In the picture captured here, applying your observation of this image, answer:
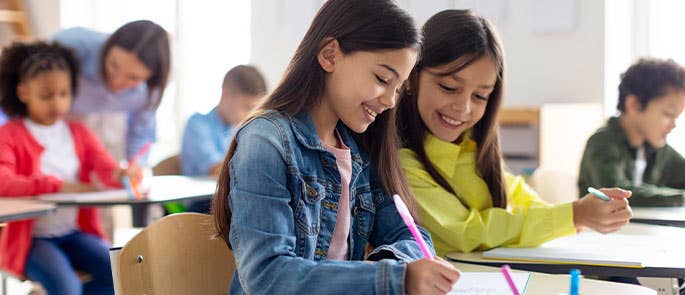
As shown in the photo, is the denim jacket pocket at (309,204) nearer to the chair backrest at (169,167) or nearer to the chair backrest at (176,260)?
the chair backrest at (176,260)

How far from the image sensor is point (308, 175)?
1.27 metres

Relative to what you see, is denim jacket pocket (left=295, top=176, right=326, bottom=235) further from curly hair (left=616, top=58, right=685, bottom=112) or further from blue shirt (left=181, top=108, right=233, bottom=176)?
blue shirt (left=181, top=108, right=233, bottom=176)

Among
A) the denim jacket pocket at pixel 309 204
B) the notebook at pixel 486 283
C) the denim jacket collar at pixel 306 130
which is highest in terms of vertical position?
the denim jacket collar at pixel 306 130

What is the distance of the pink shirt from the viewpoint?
4.51ft

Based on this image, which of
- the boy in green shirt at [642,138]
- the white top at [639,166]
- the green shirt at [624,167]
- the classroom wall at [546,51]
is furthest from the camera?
the classroom wall at [546,51]

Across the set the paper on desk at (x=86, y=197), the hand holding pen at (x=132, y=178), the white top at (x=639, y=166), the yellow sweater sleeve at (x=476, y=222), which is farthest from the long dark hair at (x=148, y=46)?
the yellow sweater sleeve at (x=476, y=222)

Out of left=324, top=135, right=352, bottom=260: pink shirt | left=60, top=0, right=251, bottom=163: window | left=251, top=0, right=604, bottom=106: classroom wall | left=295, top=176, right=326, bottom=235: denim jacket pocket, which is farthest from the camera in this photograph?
left=60, top=0, right=251, bottom=163: window

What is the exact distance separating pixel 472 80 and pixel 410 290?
728 mm

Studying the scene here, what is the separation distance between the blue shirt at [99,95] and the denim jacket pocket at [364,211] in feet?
7.58

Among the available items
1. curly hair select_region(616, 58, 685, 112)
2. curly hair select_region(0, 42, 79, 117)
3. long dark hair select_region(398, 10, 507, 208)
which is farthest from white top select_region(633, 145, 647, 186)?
curly hair select_region(0, 42, 79, 117)

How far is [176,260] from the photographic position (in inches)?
53.1

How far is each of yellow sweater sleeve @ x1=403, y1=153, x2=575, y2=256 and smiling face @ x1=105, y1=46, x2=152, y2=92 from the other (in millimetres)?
2027

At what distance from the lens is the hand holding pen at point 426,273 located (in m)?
1.02

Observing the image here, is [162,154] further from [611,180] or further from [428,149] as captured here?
[428,149]
